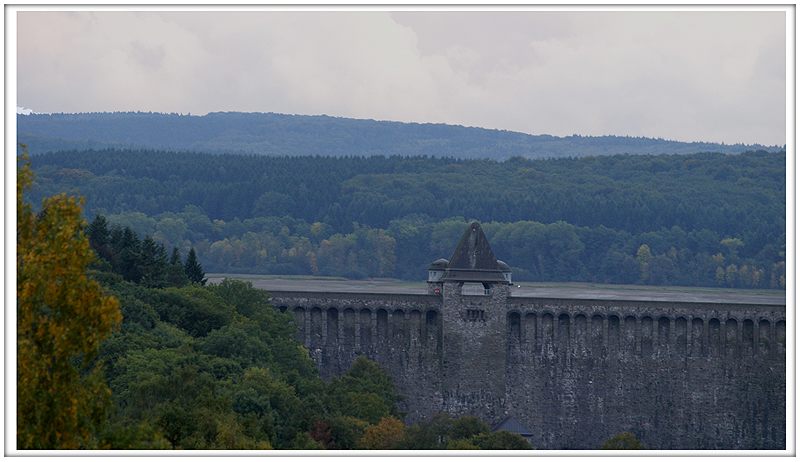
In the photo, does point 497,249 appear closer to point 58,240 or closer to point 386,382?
point 386,382

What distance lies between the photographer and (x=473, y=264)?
7400 centimetres

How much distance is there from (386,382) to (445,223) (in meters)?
94.8

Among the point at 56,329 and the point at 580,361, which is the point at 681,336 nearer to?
the point at 580,361

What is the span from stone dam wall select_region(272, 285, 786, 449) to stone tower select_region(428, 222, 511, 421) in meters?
0.04

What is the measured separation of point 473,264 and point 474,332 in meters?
2.70

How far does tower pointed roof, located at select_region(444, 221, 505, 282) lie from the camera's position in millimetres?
73875

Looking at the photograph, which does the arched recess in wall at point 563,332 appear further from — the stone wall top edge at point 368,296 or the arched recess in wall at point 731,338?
the arched recess in wall at point 731,338

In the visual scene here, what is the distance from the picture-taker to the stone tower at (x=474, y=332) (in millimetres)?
72938

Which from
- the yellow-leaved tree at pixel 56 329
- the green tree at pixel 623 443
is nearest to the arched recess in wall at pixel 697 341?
the green tree at pixel 623 443

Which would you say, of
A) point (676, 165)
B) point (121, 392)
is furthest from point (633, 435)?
point (676, 165)

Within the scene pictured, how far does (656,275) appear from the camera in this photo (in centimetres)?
14562

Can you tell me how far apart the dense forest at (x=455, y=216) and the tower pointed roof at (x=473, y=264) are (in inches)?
2435

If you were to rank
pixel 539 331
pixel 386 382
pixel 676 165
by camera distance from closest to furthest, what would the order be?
pixel 386 382 < pixel 539 331 < pixel 676 165

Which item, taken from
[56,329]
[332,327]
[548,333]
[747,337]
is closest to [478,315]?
[548,333]
